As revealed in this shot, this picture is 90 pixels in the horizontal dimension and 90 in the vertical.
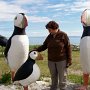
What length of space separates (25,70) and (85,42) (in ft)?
5.14

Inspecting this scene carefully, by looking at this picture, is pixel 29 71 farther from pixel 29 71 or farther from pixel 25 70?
pixel 25 70

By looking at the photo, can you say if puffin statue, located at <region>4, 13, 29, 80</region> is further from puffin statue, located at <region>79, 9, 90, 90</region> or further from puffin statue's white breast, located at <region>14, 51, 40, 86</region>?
puffin statue, located at <region>79, 9, 90, 90</region>

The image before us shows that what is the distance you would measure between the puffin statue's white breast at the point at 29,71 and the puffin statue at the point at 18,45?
0.46 meters

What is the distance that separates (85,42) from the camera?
9.12 metres

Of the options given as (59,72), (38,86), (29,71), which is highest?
(29,71)

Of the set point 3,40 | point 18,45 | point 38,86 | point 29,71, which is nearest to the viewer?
point 29,71

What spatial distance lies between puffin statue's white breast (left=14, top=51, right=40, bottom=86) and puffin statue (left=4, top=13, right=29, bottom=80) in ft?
1.49

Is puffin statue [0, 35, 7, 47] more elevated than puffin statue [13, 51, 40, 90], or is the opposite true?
puffin statue [0, 35, 7, 47]

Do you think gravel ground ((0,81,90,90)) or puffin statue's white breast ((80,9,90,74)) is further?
gravel ground ((0,81,90,90))

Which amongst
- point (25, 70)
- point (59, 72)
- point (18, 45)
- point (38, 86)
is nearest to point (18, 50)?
point (18, 45)

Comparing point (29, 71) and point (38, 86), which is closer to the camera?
point (29, 71)

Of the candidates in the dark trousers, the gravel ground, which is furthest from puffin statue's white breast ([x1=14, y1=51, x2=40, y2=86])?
the gravel ground

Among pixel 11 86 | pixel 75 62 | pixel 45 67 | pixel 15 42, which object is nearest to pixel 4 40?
pixel 15 42

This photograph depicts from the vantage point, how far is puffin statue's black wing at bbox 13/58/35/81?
8.56 meters
